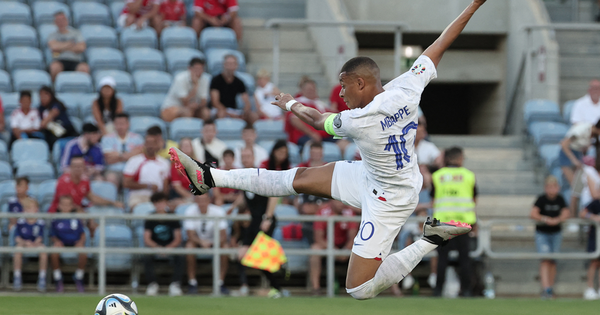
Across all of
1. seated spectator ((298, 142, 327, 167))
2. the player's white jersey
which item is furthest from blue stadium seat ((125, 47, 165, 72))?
the player's white jersey

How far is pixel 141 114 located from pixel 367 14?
211 inches

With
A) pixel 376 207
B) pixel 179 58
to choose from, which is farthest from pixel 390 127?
pixel 179 58

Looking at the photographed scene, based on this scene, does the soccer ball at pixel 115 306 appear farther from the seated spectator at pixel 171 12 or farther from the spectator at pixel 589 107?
the spectator at pixel 589 107

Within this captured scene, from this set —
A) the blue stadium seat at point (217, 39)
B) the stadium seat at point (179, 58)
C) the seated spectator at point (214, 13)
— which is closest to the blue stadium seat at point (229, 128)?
the stadium seat at point (179, 58)

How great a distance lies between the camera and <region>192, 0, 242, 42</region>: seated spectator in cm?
1401

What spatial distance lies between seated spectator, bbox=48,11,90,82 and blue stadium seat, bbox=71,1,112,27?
1.01 m

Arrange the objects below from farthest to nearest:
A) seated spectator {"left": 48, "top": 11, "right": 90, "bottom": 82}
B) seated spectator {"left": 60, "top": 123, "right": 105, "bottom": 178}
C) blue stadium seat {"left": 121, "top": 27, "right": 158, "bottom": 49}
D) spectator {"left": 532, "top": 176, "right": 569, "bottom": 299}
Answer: blue stadium seat {"left": 121, "top": 27, "right": 158, "bottom": 49}
seated spectator {"left": 48, "top": 11, "right": 90, "bottom": 82}
seated spectator {"left": 60, "top": 123, "right": 105, "bottom": 178}
spectator {"left": 532, "top": 176, "right": 569, "bottom": 299}

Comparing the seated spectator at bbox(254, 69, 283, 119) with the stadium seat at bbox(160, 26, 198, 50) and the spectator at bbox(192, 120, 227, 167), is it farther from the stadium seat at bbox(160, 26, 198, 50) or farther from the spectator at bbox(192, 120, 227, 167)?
the stadium seat at bbox(160, 26, 198, 50)

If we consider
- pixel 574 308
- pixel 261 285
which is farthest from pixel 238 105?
pixel 574 308

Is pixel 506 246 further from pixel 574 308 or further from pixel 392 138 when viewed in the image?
pixel 392 138

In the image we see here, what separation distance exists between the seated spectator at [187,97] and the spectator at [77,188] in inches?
73.3

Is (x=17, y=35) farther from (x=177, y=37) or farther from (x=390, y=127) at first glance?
(x=390, y=127)

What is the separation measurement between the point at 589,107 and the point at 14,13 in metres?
9.85

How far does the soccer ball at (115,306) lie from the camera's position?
6.23m
